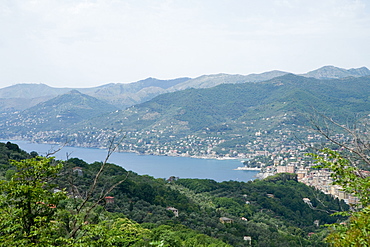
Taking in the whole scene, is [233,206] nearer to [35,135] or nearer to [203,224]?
[203,224]

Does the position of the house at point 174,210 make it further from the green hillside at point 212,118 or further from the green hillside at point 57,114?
the green hillside at point 57,114

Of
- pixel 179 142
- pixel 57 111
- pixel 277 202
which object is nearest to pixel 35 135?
pixel 57 111

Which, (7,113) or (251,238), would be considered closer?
(251,238)

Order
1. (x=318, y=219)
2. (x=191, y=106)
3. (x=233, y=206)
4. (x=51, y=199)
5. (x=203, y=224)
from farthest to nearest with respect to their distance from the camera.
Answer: (x=191, y=106) → (x=318, y=219) → (x=233, y=206) → (x=203, y=224) → (x=51, y=199)

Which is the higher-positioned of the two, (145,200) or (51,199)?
(51,199)

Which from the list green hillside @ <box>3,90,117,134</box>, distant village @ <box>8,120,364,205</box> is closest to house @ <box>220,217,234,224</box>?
distant village @ <box>8,120,364,205</box>

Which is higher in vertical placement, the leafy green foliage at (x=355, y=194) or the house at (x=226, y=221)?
the leafy green foliage at (x=355, y=194)

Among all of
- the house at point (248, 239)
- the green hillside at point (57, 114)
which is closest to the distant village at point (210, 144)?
the green hillside at point (57, 114)

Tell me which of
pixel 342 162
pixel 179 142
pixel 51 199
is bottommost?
pixel 179 142

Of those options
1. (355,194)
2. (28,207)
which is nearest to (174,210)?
(28,207)
